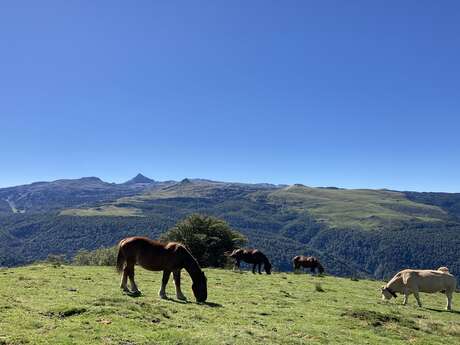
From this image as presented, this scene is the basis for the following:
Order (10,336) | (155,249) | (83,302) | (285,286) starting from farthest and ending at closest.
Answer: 1. (285,286)
2. (155,249)
3. (83,302)
4. (10,336)

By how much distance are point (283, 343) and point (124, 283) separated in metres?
8.76

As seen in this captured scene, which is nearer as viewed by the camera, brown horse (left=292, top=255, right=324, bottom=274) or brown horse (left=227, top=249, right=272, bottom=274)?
brown horse (left=227, top=249, right=272, bottom=274)

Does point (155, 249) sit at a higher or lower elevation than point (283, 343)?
higher

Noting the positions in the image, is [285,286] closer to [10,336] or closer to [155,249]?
[155,249]

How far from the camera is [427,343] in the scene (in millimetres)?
15195

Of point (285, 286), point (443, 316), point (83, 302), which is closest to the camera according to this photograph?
point (83, 302)

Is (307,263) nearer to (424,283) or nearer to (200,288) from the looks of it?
(424,283)

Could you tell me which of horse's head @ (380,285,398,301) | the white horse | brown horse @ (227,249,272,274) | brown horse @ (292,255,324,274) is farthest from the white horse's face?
brown horse @ (292,255,324,274)

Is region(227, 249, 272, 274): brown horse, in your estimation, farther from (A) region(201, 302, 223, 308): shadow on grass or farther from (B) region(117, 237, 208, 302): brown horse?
(B) region(117, 237, 208, 302): brown horse

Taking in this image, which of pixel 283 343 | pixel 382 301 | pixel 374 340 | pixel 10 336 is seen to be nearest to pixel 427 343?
pixel 374 340

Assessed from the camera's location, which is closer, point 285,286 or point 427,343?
point 427,343

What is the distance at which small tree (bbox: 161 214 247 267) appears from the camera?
167 feet

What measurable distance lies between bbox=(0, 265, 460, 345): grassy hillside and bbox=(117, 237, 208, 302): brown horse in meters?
0.94

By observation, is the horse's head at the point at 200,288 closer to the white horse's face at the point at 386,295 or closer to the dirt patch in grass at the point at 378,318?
the dirt patch in grass at the point at 378,318
